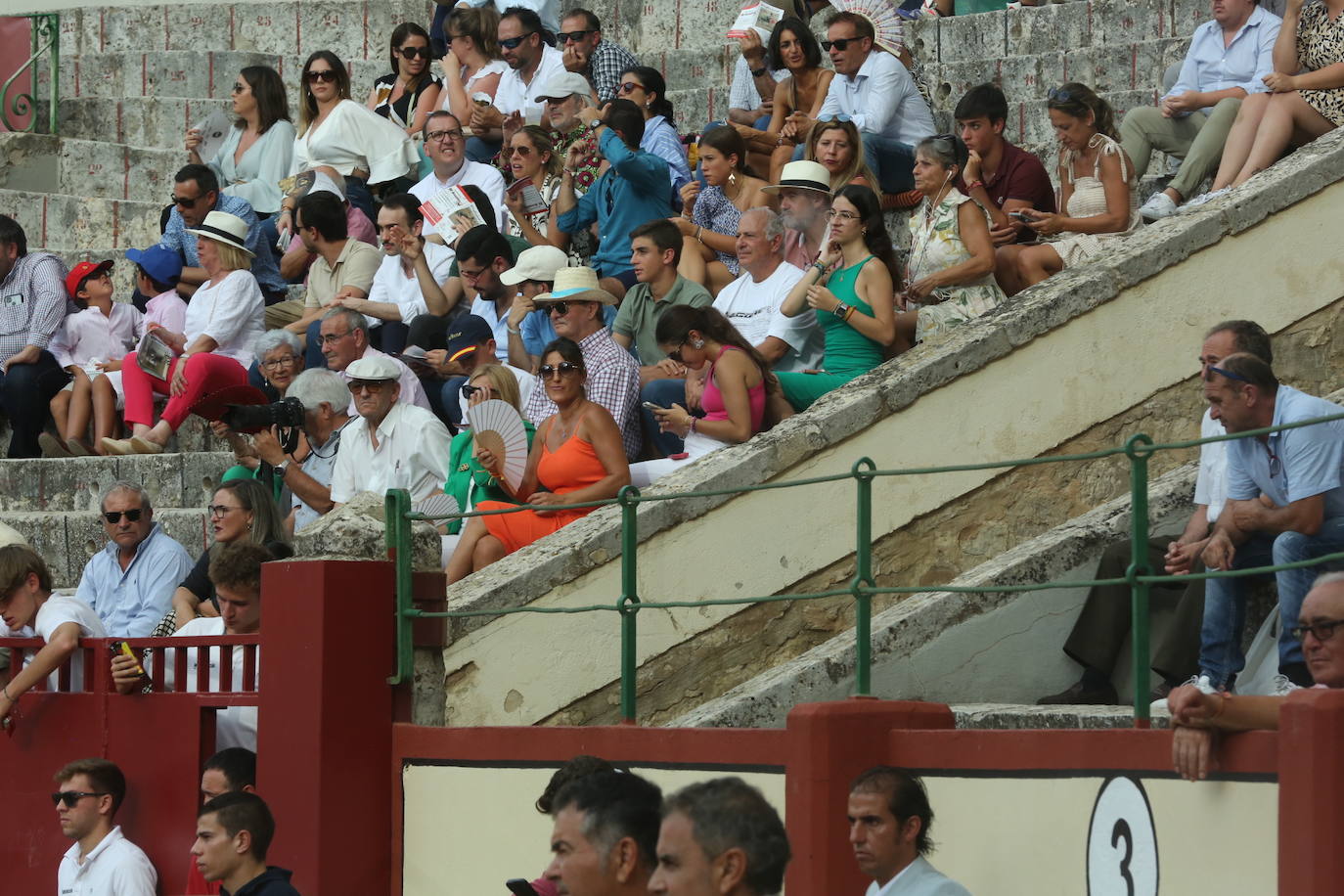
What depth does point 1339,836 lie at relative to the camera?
5.03 m

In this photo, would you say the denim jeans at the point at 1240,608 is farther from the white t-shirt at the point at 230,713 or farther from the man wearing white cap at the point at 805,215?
the man wearing white cap at the point at 805,215

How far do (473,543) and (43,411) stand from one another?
486cm

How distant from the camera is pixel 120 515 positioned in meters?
9.99

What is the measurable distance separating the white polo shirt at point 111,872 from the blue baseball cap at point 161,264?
224 inches

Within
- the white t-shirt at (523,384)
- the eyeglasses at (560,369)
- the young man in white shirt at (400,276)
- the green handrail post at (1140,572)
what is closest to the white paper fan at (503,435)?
the eyeglasses at (560,369)

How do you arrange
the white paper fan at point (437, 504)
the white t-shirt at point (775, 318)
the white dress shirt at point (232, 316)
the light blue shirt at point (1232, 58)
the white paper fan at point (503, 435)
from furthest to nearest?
the white dress shirt at point (232, 316), the light blue shirt at point (1232, 58), the white t-shirt at point (775, 318), the white paper fan at point (503, 435), the white paper fan at point (437, 504)

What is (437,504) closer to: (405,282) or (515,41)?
(405,282)

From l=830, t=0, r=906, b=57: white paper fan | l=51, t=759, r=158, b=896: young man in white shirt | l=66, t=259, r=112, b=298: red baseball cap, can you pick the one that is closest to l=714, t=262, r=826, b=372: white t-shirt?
l=830, t=0, r=906, b=57: white paper fan

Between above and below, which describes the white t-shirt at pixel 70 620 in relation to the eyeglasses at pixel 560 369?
below

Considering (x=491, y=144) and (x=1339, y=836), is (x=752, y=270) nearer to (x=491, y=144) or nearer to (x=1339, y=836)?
(x=491, y=144)

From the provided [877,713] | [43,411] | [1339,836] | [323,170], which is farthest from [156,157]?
[1339,836]

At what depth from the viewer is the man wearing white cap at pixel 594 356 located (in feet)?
32.4

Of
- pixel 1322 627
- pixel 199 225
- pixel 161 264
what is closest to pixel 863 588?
pixel 1322 627

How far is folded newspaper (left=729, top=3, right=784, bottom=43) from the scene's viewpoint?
13.8 m
